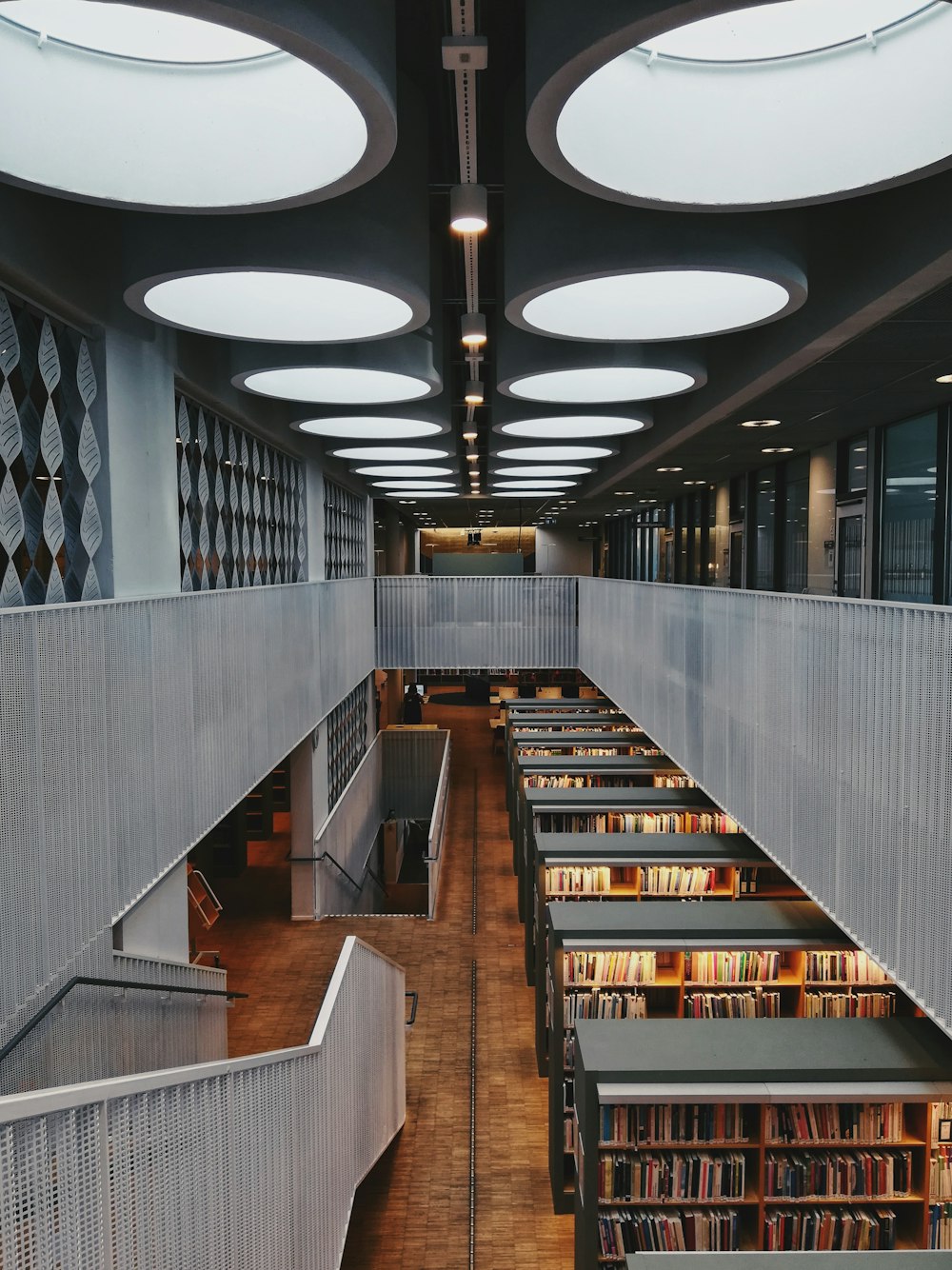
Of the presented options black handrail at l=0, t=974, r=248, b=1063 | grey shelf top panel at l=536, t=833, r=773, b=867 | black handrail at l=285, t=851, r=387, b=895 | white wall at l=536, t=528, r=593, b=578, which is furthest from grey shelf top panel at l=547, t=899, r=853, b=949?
white wall at l=536, t=528, r=593, b=578

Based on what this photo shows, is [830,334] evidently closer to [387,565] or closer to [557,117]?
[557,117]

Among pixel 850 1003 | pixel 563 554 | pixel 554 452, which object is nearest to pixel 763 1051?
pixel 850 1003

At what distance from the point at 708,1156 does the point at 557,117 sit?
5.67 metres

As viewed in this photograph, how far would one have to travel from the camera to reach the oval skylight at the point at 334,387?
7.71 meters

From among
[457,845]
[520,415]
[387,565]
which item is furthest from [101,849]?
[387,565]

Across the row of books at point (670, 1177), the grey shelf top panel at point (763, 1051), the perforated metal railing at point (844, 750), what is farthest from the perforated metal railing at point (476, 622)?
the row of books at point (670, 1177)

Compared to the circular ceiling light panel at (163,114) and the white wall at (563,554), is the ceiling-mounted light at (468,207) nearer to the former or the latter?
the circular ceiling light panel at (163,114)

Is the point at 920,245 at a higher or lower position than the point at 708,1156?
higher

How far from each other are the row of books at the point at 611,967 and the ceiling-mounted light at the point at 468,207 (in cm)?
521

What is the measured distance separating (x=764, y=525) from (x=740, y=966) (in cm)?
923

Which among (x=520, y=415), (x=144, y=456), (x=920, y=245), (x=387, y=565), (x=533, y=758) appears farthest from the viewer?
(x=387, y=565)

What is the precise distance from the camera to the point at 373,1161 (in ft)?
23.1

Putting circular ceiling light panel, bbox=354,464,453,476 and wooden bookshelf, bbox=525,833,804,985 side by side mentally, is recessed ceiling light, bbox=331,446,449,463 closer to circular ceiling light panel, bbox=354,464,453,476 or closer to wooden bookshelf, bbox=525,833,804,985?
circular ceiling light panel, bbox=354,464,453,476

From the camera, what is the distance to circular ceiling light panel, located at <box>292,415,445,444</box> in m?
9.87
